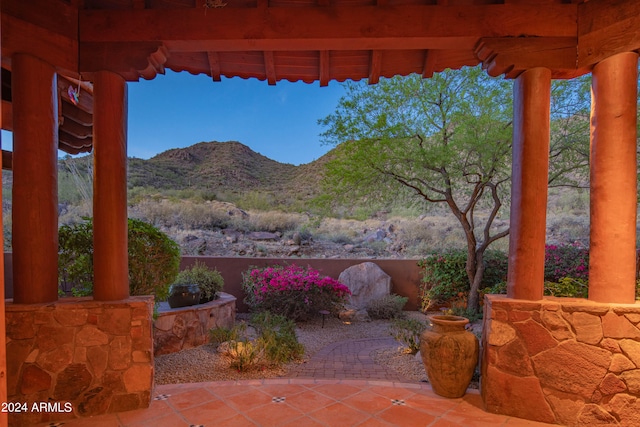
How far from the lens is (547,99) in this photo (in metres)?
2.98

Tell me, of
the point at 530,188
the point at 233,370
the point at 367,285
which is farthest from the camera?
the point at 367,285

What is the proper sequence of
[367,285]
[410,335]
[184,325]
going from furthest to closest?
[367,285]
[410,335]
[184,325]

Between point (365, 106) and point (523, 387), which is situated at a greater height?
point (365, 106)

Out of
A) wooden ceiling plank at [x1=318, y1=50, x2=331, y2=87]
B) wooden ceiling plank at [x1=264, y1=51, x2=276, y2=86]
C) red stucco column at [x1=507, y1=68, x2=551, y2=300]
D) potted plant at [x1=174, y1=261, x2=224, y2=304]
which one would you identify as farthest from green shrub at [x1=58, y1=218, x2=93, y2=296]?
red stucco column at [x1=507, y1=68, x2=551, y2=300]

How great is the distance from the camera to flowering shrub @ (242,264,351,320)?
636cm

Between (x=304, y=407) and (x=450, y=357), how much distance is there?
135 centimetres

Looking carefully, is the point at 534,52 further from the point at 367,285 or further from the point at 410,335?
the point at 367,285

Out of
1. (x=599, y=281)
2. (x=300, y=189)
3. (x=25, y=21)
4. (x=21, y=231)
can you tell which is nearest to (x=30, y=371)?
(x=21, y=231)

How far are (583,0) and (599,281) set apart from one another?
2.30 meters

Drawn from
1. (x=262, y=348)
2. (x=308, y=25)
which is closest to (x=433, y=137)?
(x=308, y=25)

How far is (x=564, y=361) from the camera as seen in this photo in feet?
9.11

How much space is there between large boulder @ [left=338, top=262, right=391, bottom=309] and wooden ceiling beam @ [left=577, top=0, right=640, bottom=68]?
5.32 meters

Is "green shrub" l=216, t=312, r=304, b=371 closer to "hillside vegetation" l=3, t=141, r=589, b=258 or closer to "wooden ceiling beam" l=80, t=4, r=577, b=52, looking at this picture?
"wooden ceiling beam" l=80, t=4, r=577, b=52

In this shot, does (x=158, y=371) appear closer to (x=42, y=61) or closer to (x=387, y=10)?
(x=42, y=61)
